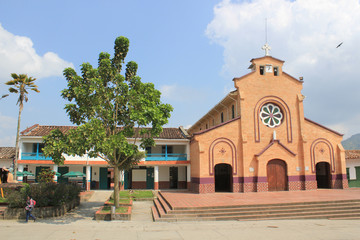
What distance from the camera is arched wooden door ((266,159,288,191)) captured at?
2467 cm

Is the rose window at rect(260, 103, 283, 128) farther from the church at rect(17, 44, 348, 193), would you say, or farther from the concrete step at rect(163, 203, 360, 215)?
the concrete step at rect(163, 203, 360, 215)

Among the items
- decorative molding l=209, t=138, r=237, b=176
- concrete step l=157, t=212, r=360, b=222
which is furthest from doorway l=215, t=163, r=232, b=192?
concrete step l=157, t=212, r=360, b=222

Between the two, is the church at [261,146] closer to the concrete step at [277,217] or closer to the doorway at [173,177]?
the doorway at [173,177]

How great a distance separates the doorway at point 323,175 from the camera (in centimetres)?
2633

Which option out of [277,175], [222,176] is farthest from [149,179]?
[277,175]

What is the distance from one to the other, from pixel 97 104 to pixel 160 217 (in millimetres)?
6819

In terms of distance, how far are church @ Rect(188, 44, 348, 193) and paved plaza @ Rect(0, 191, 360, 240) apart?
33.6 ft

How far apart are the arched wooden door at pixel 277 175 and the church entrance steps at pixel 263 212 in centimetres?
868

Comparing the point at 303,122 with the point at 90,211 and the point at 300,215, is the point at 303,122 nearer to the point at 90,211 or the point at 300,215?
the point at 300,215

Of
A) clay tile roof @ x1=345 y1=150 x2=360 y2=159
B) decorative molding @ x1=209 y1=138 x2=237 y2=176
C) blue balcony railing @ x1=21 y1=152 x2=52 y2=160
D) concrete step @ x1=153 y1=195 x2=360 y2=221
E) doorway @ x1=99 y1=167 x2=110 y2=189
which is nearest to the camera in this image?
concrete step @ x1=153 y1=195 x2=360 y2=221

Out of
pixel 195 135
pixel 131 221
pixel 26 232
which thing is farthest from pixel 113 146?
pixel 195 135

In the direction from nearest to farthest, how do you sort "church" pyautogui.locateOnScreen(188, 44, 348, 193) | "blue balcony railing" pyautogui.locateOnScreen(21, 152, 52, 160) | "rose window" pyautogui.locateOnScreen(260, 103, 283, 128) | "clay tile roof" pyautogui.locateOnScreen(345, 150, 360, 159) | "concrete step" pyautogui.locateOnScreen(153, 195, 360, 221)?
"concrete step" pyautogui.locateOnScreen(153, 195, 360, 221) → "church" pyautogui.locateOnScreen(188, 44, 348, 193) → "rose window" pyautogui.locateOnScreen(260, 103, 283, 128) → "blue balcony railing" pyautogui.locateOnScreen(21, 152, 52, 160) → "clay tile roof" pyautogui.locateOnScreen(345, 150, 360, 159)

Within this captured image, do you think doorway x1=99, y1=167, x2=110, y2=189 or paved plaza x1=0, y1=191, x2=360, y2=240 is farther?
doorway x1=99, y1=167, x2=110, y2=189

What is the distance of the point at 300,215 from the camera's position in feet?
48.3
